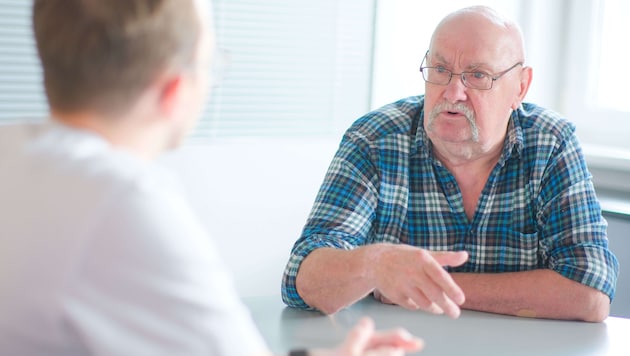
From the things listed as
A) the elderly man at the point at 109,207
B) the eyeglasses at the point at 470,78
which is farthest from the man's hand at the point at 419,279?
the elderly man at the point at 109,207

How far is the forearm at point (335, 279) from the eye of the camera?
1.87 metres

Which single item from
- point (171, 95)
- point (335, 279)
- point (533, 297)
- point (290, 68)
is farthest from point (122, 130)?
point (290, 68)

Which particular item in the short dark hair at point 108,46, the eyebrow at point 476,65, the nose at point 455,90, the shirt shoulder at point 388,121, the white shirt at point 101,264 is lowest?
the shirt shoulder at point 388,121

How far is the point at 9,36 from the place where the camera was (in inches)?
99.5

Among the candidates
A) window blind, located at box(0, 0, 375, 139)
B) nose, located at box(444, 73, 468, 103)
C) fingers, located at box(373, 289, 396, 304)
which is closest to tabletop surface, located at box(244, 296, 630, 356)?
fingers, located at box(373, 289, 396, 304)

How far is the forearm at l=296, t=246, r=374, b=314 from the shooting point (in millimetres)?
1868

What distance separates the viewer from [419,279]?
1.70m

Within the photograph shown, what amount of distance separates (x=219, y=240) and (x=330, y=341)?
1.33 m

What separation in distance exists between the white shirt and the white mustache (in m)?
1.32

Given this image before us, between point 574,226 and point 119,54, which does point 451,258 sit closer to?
point 574,226

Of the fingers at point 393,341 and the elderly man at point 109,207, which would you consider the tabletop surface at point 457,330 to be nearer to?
the fingers at point 393,341

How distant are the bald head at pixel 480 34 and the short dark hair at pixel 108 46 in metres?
1.33

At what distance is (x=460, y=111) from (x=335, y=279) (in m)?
0.60

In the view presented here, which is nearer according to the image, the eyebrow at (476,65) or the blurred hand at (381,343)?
the blurred hand at (381,343)
